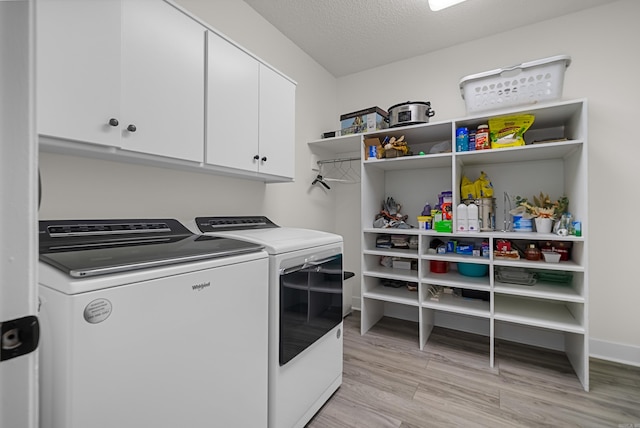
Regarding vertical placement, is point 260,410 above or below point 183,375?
below

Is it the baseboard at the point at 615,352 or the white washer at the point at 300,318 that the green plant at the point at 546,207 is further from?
the white washer at the point at 300,318

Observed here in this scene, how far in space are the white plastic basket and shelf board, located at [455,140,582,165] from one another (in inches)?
12.3

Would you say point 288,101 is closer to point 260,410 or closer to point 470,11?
point 470,11

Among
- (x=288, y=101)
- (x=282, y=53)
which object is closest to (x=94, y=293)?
(x=288, y=101)

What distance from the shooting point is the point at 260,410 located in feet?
3.95

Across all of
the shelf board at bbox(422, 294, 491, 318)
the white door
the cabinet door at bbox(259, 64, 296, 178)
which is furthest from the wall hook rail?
the white door

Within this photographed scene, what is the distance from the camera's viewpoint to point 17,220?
396 mm

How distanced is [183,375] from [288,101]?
171cm

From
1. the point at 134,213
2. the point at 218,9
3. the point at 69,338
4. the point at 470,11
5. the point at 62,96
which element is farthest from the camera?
the point at 470,11

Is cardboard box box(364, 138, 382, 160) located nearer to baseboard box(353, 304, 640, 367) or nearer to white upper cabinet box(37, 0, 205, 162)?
white upper cabinet box(37, 0, 205, 162)

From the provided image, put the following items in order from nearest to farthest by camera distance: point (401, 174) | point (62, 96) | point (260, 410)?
point (62, 96) < point (260, 410) < point (401, 174)

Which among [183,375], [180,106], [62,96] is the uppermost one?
[180,106]

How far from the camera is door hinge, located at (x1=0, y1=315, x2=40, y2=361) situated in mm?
372

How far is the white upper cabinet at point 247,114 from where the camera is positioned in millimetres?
1417
